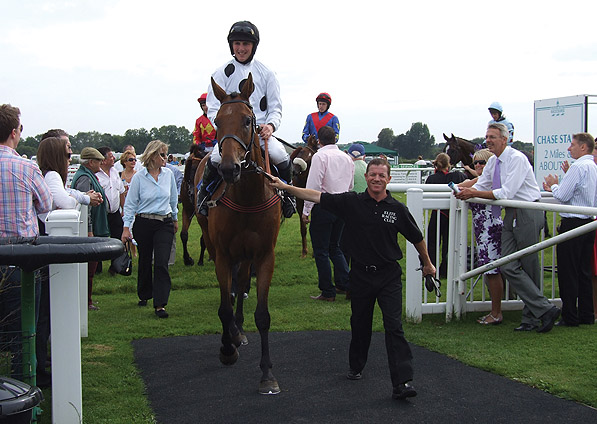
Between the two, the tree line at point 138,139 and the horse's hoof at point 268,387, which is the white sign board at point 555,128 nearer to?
the horse's hoof at point 268,387

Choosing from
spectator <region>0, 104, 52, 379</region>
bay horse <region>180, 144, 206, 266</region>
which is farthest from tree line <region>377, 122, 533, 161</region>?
spectator <region>0, 104, 52, 379</region>

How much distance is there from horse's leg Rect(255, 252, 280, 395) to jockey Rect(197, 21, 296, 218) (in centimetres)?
78

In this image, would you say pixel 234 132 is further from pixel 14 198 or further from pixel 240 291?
pixel 240 291

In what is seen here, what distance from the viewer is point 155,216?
802cm

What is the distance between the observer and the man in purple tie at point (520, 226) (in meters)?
6.64

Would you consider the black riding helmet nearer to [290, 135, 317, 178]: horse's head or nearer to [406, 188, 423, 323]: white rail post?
[406, 188, 423, 323]: white rail post

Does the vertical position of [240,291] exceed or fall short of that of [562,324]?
it exceeds it

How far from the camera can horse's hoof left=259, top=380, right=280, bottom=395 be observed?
4997mm

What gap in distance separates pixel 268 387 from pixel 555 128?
1205cm

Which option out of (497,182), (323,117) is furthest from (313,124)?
(497,182)

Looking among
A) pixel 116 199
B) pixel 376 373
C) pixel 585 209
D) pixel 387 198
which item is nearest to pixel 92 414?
pixel 376 373

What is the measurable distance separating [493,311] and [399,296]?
2.57 m

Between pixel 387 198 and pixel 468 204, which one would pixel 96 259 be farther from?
pixel 468 204

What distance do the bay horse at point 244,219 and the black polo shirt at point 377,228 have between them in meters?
0.85
